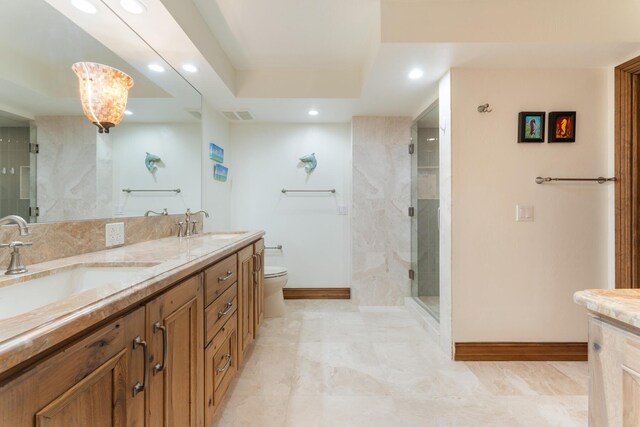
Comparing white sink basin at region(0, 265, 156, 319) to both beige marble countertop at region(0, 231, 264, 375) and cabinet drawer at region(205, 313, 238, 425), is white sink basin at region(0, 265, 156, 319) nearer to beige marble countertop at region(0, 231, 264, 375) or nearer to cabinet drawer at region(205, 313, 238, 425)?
beige marble countertop at region(0, 231, 264, 375)

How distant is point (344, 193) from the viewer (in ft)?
10.8

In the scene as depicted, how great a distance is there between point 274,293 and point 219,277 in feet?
4.60

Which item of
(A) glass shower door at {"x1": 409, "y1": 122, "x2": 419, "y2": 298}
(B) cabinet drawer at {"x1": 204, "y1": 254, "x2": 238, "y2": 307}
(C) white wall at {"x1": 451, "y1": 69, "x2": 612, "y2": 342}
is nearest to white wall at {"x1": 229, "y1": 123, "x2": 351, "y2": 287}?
(A) glass shower door at {"x1": 409, "y1": 122, "x2": 419, "y2": 298}

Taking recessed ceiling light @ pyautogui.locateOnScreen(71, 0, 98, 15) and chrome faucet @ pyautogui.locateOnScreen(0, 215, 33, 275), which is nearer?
chrome faucet @ pyautogui.locateOnScreen(0, 215, 33, 275)

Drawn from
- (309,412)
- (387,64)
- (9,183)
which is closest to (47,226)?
(9,183)

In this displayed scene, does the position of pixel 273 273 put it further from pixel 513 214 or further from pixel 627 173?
pixel 627 173

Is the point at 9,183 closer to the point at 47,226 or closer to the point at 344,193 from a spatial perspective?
the point at 47,226

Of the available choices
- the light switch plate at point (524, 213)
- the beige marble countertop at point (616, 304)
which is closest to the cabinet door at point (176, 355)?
the beige marble countertop at point (616, 304)

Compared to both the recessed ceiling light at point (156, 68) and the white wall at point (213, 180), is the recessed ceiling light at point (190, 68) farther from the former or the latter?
the white wall at point (213, 180)

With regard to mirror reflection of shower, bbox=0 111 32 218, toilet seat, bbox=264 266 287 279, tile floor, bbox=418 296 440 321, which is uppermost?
mirror reflection of shower, bbox=0 111 32 218

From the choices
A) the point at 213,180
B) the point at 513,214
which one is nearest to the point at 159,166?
the point at 213,180

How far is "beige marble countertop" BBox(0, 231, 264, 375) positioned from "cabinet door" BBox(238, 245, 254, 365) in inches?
19.5

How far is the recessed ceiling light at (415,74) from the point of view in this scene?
2021mm

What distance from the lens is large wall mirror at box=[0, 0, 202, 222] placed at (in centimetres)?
103
